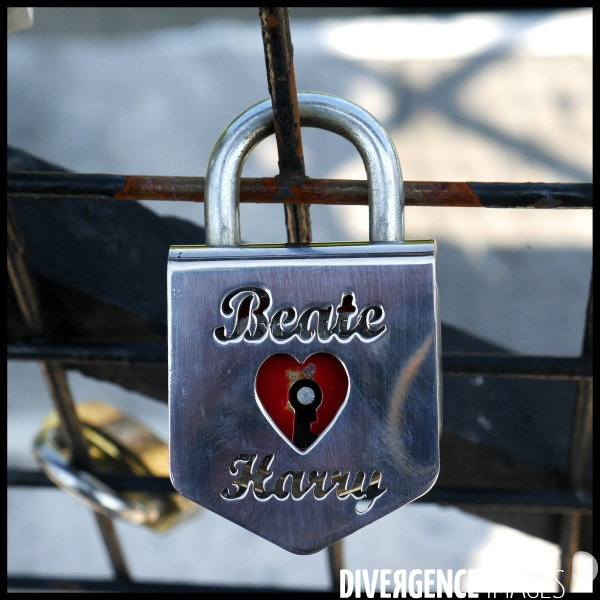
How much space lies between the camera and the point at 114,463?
2.98 ft

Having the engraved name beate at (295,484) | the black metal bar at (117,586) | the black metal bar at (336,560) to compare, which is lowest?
the black metal bar at (117,586)

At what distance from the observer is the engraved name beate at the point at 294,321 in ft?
1.28

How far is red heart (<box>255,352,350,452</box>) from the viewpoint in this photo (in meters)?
0.40

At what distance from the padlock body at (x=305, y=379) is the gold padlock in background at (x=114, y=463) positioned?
1.58 feet

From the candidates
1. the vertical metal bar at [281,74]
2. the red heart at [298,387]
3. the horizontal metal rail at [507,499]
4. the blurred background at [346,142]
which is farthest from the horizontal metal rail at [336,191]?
the blurred background at [346,142]

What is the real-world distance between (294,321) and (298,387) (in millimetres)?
39

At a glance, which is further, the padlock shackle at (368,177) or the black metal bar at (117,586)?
the black metal bar at (117,586)

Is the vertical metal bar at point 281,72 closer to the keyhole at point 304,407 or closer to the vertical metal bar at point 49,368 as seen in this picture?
the keyhole at point 304,407

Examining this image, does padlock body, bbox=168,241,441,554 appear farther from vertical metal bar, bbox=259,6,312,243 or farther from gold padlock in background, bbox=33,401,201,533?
gold padlock in background, bbox=33,401,201,533

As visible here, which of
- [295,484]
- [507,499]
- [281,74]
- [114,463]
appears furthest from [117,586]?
[281,74]

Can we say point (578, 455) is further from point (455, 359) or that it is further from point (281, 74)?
point (281, 74)

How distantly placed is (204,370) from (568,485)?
23.3 inches

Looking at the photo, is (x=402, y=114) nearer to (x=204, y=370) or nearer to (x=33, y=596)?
(x=33, y=596)

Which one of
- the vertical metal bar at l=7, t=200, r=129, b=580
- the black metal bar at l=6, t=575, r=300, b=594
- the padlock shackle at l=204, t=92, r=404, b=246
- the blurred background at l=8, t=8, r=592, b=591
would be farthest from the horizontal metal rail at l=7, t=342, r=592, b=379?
the blurred background at l=8, t=8, r=592, b=591
